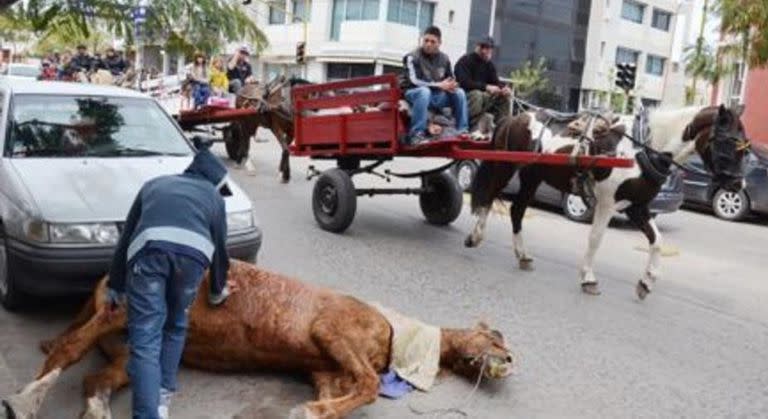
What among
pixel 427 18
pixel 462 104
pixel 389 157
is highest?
pixel 427 18

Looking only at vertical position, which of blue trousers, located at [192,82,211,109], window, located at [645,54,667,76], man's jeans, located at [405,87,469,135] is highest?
window, located at [645,54,667,76]

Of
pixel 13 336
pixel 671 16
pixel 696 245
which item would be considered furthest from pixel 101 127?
pixel 671 16

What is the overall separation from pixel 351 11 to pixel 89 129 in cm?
3365

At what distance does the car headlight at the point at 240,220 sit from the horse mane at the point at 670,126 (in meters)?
3.93

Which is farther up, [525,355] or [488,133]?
[488,133]

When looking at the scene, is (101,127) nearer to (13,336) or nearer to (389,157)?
(13,336)

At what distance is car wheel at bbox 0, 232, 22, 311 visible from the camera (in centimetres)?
559

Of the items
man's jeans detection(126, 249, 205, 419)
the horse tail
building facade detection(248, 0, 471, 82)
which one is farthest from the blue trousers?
building facade detection(248, 0, 471, 82)

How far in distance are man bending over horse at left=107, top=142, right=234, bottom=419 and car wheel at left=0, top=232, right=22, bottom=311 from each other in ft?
6.26

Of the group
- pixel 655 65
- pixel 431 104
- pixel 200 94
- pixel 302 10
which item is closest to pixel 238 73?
pixel 200 94

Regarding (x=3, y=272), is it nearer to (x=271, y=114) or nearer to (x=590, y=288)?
(x=590, y=288)

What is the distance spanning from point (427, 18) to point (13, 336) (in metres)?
37.1

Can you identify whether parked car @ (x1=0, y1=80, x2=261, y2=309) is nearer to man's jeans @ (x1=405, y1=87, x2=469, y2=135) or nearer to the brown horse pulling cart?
the brown horse pulling cart

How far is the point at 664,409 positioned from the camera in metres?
5.05
